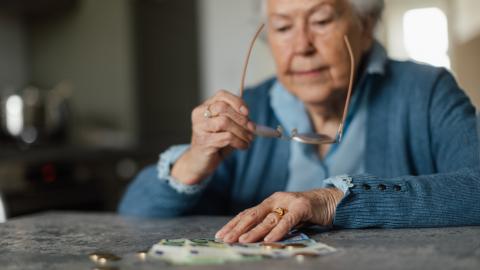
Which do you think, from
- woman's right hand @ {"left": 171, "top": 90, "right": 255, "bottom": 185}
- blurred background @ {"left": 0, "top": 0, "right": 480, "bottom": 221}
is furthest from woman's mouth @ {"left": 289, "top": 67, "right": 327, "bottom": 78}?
blurred background @ {"left": 0, "top": 0, "right": 480, "bottom": 221}

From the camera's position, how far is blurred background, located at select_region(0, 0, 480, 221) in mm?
3018

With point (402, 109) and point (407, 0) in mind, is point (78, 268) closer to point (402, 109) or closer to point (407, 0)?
point (402, 109)

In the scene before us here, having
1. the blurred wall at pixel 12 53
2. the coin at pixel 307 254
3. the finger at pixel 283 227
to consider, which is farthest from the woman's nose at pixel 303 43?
the blurred wall at pixel 12 53

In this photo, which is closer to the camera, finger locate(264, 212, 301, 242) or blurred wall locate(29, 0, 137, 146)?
finger locate(264, 212, 301, 242)

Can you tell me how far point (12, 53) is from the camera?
338 cm

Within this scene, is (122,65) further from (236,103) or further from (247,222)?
(247,222)

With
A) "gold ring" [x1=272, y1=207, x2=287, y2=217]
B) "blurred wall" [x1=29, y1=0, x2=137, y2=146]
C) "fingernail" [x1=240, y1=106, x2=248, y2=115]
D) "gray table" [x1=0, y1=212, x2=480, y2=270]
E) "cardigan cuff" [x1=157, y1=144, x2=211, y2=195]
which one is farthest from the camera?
"blurred wall" [x1=29, y1=0, x2=137, y2=146]

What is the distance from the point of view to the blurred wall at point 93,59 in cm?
327

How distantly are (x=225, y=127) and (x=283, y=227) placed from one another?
331mm

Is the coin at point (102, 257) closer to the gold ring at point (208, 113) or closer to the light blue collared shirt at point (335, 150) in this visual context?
the gold ring at point (208, 113)

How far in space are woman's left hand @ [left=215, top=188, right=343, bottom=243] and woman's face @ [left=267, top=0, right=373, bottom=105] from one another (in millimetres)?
437

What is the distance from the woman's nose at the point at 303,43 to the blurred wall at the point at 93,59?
1930 millimetres

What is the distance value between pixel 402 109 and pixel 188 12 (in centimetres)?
226

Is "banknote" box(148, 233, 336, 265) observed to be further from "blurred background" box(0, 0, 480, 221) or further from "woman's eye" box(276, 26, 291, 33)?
"blurred background" box(0, 0, 480, 221)
